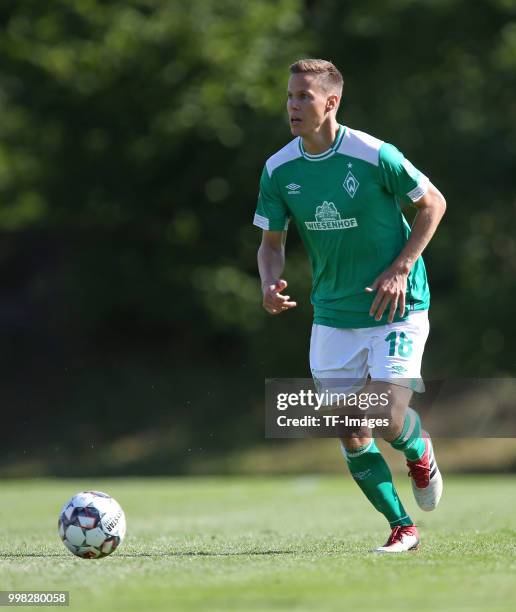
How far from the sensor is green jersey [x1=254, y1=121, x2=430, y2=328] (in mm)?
7035

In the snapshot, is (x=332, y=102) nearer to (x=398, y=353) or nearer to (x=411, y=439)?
(x=398, y=353)

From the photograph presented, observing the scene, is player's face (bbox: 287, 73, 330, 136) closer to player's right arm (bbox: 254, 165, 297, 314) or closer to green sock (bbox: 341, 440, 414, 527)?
player's right arm (bbox: 254, 165, 297, 314)

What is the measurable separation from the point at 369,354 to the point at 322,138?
137cm

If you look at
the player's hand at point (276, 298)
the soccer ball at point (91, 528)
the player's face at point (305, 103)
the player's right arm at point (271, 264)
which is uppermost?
the player's face at point (305, 103)

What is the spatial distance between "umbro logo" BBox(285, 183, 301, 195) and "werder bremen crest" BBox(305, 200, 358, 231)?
0.19m

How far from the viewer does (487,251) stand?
86.1 feet

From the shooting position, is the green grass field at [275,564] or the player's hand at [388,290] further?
the player's hand at [388,290]

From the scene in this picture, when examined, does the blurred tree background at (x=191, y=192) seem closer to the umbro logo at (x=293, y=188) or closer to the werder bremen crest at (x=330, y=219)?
the umbro logo at (x=293, y=188)

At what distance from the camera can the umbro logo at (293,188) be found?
23.7 feet

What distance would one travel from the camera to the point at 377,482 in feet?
23.3

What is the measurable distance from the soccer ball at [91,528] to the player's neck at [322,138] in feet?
8.32

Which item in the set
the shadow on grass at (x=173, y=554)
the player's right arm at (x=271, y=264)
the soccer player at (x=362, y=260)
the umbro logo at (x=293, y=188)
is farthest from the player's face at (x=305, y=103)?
the shadow on grass at (x=173, y=554)

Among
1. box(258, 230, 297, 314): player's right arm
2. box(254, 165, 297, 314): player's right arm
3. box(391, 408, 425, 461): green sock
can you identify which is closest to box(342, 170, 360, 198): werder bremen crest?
box(254, 165, 297, 314): player's right arm

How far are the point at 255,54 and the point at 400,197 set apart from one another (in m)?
18.7
